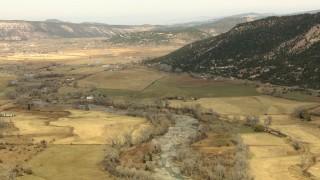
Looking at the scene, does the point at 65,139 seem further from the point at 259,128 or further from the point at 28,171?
the point at 259,128

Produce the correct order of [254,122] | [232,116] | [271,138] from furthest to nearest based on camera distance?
[232,116] → [254,122] → [271,138]

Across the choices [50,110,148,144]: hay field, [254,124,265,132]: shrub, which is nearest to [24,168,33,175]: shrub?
[50,110,148,144]: hay field

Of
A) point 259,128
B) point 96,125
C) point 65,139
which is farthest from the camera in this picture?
point 96,125

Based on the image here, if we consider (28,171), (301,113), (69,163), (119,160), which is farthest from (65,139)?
Result: (301,113)

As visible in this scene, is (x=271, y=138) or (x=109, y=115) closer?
(x=271, y=138)

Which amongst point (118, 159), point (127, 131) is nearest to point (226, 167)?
point (118, 159)

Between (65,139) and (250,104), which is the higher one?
(65,139)

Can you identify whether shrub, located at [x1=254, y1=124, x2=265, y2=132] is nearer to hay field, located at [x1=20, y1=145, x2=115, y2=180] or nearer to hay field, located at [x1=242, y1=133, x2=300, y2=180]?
hay field, located at [x1=242, y1=133, x2=300, y2=180]

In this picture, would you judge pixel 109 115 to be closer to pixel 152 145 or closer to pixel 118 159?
pixel 152 145

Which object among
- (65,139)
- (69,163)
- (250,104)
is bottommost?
(250,104)

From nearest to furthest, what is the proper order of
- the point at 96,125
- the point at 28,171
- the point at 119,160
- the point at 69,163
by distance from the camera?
→ the point at 28,171 < the point at 69,163 < the point at 119,160 < the point at 96,125

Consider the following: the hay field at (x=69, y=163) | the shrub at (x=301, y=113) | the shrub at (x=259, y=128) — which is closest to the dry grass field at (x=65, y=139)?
the hay field at (x=69, y=163)
